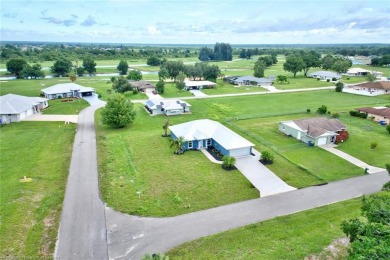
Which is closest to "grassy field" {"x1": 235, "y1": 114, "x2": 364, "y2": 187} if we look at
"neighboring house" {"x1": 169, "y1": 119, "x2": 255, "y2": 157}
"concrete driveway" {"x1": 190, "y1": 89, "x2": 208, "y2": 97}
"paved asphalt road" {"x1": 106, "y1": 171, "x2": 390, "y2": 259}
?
"paved asphalt road" {"x1": 106, "y1": 171, "x2": 390, "y2": 259}

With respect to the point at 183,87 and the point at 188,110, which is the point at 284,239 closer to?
the point at 188,110

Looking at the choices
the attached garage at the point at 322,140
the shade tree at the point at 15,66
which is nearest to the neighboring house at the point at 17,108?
the attached garage at the point at 322,140

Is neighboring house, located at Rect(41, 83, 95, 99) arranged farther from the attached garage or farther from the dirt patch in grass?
the dirt patch in grass

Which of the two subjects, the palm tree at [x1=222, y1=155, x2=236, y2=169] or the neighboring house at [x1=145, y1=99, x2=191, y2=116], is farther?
the neighboring house at [x1=145, y1=99, x2=191, y2=116]

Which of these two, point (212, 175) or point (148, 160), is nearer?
point (212, 175)

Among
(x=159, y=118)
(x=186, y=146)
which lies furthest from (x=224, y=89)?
(x=186, y=146)

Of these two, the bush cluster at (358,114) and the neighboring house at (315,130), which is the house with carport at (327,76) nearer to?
the bush cluster at (358,114)
